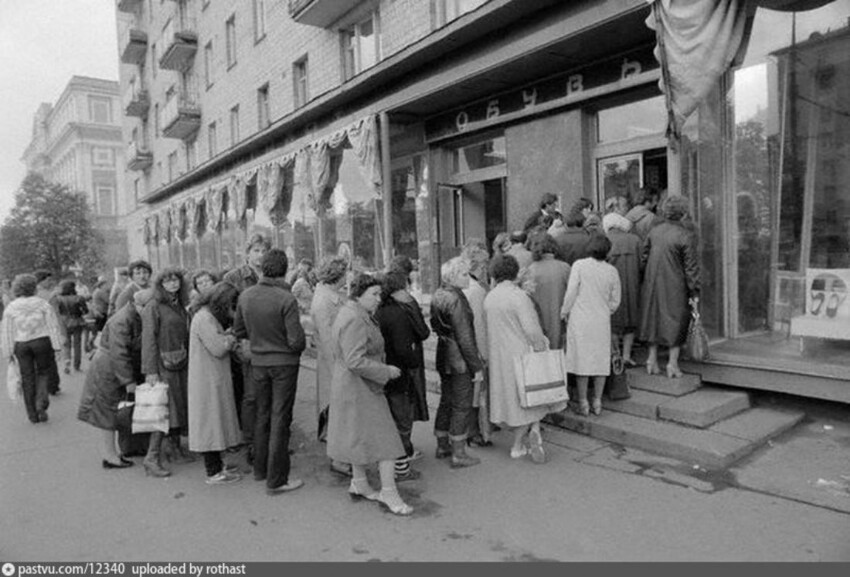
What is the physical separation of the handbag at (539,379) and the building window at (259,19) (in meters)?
16.7

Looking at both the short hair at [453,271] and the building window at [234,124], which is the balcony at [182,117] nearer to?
the building window at [234,124]

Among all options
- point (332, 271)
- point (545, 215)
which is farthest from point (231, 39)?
point (332, 271)

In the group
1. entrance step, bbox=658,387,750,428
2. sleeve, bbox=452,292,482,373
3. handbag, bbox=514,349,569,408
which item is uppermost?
sleeve, bbox=452,292,482,373

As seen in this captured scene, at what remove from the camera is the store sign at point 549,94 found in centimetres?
736

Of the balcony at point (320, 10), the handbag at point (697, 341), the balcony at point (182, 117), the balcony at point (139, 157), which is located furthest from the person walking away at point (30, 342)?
the balcony at point (139, 157)

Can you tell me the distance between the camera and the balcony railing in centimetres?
3143

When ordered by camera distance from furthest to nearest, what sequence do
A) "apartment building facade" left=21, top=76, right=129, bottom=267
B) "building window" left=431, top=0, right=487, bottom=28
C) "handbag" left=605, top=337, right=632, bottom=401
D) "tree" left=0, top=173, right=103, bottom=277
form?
"apartment building facade" left=21, top=76, right=129, bottom=267
"tree" left=0, top=173, right=103, bottom=277
"building window" left=431, top=0, right=487, bottom=28
"handbag" left=605, top=337, right=632, bottom=401

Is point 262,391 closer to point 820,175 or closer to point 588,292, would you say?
point 588,292

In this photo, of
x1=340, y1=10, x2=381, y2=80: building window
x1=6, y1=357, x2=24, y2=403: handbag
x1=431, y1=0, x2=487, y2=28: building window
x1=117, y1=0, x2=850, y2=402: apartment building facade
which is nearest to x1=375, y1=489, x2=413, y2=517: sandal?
x1=117, y1=0, x2=850, y2=402: apartment building facade

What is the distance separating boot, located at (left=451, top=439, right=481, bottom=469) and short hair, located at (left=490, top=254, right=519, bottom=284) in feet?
4.77

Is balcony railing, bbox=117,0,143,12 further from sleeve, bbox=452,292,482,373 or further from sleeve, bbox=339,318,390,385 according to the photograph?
sleeve, bbox=339,318,390,385

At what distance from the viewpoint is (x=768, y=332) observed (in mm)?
6527

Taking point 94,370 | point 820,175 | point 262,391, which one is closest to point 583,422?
point 262,391
